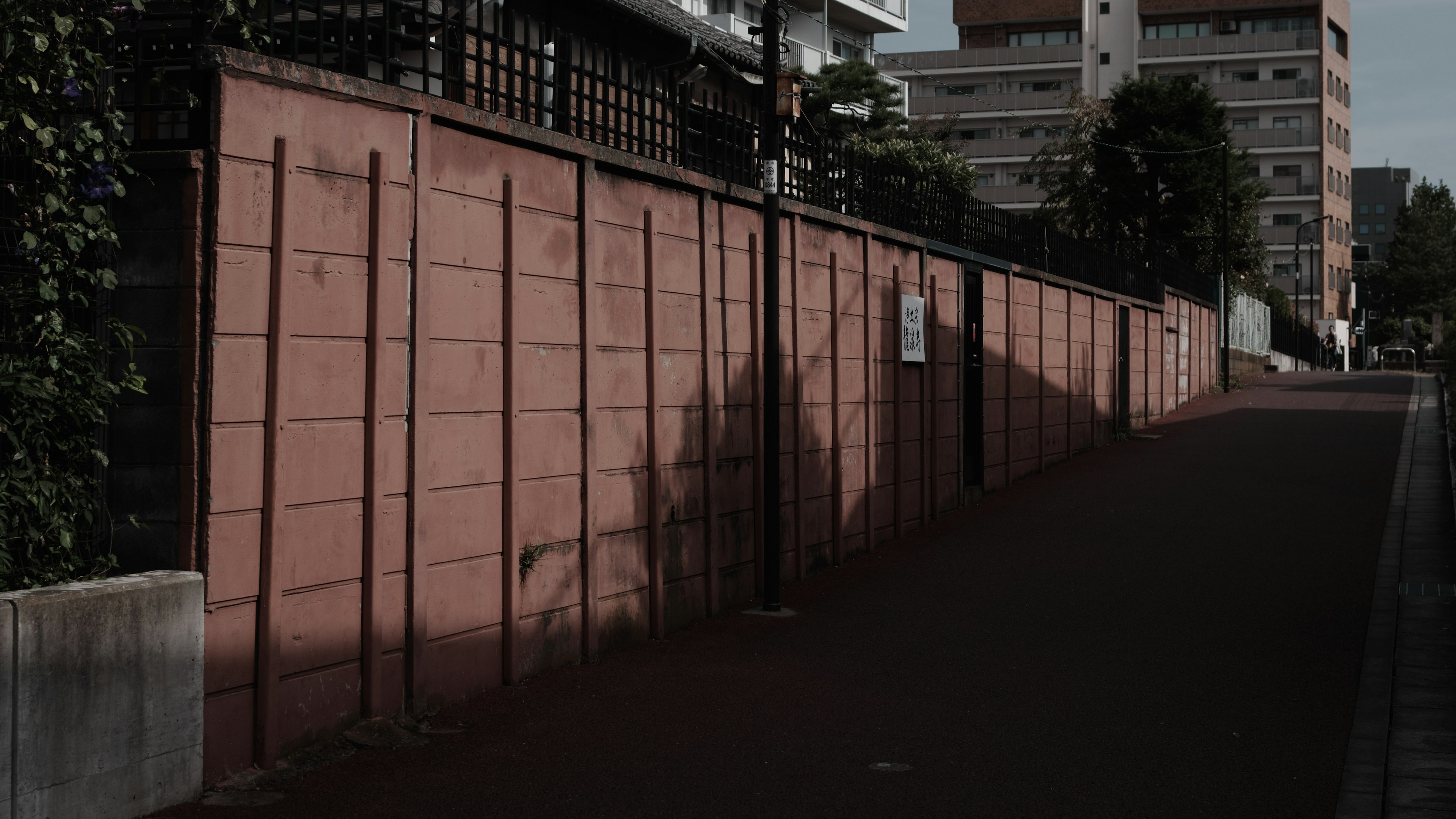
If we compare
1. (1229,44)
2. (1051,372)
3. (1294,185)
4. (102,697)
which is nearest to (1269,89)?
(1229,44)

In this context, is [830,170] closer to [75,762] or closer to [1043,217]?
[75,762]

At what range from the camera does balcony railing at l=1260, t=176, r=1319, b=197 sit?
7662 centimetres

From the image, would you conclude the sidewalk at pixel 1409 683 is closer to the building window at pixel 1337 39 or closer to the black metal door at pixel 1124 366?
the black metal door at pixel 1124 366

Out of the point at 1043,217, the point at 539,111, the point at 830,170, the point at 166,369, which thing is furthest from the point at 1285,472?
the point at 1043,217

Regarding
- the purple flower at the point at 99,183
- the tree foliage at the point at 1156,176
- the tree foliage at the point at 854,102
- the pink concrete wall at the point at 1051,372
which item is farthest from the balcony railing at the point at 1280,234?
the purple flower at the point at 99,183

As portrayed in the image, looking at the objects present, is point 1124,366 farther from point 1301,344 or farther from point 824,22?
point 1301,344

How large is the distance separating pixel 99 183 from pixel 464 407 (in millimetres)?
2147

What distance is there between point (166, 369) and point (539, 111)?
10.0 ft

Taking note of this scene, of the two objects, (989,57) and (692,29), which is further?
(989,57)

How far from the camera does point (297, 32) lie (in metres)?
5.94

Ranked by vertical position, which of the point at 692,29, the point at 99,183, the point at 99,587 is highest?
the point at 692,29

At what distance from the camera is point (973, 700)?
279 inches

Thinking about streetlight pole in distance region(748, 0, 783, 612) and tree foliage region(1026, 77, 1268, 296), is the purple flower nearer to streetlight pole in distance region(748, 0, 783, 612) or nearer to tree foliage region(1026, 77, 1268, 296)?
streetlight pole in distance region(748, 0, 783, 612)

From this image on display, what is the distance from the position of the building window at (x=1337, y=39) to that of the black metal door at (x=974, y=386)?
230 feet
